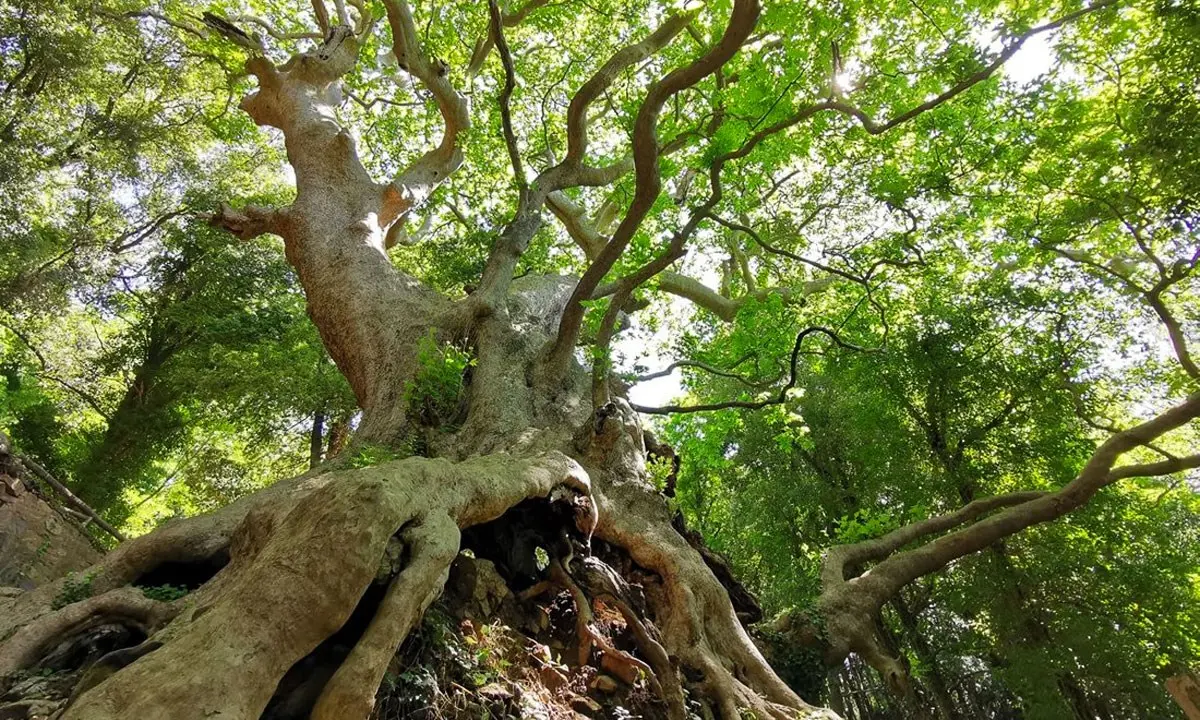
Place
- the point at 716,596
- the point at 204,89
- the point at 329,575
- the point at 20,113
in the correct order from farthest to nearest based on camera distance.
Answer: the point at 204,89 < the point at 20,113 < the point at 716,596 < the point at 329,575

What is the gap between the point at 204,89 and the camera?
43.2 ft

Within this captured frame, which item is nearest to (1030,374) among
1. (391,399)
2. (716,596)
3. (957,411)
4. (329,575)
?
(957,411)

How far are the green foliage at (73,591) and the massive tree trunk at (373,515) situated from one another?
31 mm

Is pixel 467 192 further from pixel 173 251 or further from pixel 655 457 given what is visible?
pixel 655 457

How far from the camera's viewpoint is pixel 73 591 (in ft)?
10.5

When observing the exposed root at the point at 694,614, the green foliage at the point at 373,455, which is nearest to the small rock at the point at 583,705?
the exposed root at the point at 694,614

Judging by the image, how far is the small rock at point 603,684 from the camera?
3031 millimetres

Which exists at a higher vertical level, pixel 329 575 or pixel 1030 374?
pixel 1030 374

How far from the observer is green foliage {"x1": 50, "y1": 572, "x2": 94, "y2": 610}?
313 cm

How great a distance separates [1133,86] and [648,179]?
21.6 feet

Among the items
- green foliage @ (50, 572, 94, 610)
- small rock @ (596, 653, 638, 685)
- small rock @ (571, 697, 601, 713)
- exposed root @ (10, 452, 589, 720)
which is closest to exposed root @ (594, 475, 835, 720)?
small rock @ (596, 653, 638, 685)

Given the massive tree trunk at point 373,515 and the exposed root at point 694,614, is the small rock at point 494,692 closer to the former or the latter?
the massive tree trunk at point 373,515

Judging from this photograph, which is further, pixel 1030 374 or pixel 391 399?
pixel 1030 374

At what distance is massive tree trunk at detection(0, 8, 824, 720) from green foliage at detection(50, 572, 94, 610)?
0.10 ft
